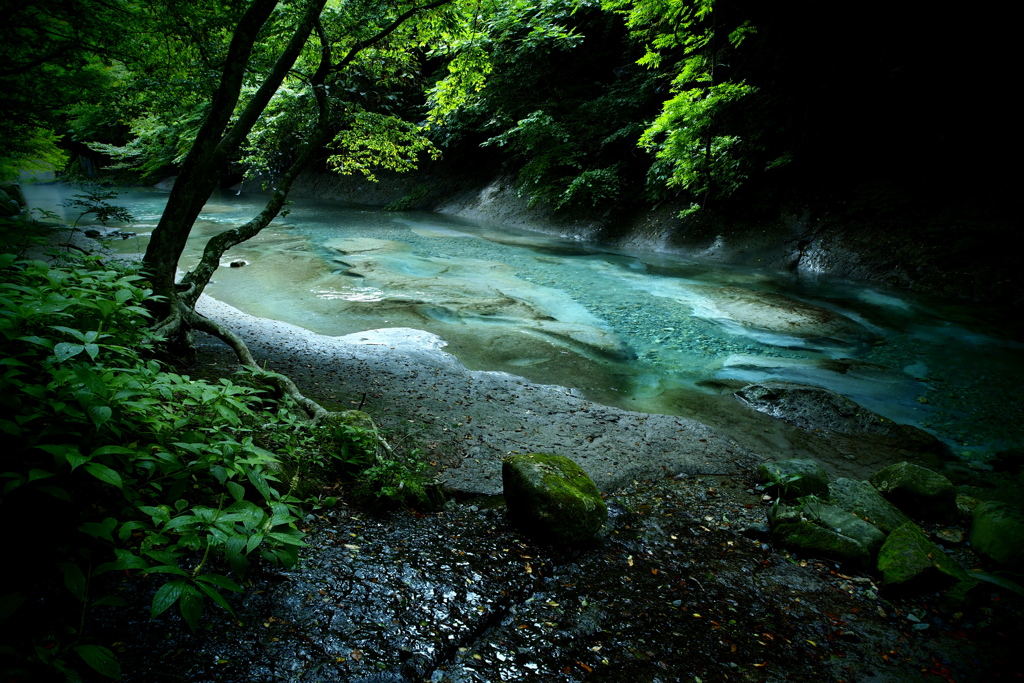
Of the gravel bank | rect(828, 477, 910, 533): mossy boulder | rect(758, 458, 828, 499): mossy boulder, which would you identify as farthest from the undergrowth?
rect(828, 477, 910, 533): mossy boulder

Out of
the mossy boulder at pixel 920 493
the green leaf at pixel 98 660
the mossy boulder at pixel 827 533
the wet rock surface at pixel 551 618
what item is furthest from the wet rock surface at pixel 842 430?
the green leaf at pixel 98 660

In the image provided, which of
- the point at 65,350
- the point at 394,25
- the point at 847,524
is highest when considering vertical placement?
the point at 394,25

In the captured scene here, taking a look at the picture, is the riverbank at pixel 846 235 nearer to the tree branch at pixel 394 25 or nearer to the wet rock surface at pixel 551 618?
the wet rock surface at pixel 551 618

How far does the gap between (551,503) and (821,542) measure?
2.03 m

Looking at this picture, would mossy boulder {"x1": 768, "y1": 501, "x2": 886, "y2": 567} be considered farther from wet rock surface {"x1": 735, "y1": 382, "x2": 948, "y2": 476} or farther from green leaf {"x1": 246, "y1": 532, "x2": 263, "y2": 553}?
green leaf {"x1": 246, "y1": 532, "x2": 263, "y2": 553}

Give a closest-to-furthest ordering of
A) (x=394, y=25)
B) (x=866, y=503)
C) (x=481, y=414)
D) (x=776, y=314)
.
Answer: (x=866, y=503) < (x=481, y=414) < (x=394, y=25) < (x=776, y=314)

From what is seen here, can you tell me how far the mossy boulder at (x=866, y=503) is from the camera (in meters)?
3.97

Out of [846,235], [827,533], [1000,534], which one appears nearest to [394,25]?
[827,533]

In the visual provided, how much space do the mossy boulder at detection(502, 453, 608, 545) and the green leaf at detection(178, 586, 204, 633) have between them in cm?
216

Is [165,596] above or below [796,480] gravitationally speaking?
above

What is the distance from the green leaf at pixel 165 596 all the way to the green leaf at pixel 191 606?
0.9 inches

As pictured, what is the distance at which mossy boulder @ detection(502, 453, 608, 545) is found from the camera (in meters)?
3.49

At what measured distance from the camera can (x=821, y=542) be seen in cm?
368

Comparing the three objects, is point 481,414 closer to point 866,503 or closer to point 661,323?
point 866,503
